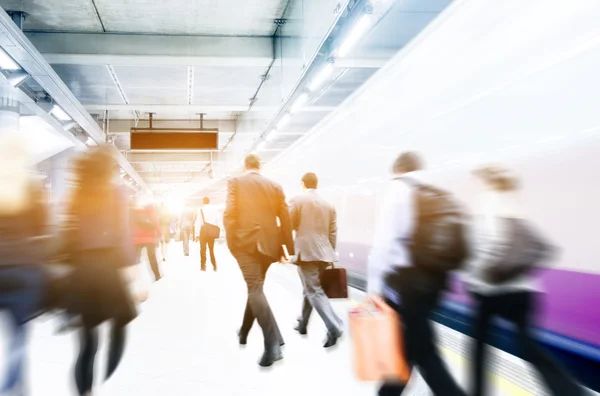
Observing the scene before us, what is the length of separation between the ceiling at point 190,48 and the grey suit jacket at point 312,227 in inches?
73.1

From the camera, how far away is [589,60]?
3.23 metres

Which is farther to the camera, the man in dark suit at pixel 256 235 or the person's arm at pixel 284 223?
the person's arm at pixel 284 223

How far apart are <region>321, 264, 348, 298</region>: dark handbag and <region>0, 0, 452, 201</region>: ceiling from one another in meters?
2.50

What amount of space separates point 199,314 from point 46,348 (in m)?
1.74

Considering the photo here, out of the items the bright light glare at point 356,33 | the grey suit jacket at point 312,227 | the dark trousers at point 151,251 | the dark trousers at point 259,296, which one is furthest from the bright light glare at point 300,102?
the dark trousers at point 259,296

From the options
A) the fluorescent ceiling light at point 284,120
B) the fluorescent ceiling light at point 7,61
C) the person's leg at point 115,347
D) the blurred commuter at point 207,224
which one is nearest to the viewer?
the person's leg at point 115,347

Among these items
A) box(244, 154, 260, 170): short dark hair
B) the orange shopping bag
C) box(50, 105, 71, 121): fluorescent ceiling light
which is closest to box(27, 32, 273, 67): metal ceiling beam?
box(50, 105, 71, 121): fluorescent ceiling light

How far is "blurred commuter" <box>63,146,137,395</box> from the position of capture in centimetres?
259

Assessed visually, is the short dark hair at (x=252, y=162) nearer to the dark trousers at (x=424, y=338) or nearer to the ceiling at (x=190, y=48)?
the ceiling at (x=190, y=48)

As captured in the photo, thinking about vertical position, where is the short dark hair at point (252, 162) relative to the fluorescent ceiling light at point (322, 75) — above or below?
below

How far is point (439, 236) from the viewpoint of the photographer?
7.05 feet

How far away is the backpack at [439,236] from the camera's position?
214 cm

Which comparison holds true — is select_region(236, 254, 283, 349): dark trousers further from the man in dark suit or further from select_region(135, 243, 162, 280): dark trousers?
select_region(135, 243, 162, 280): dark trousers

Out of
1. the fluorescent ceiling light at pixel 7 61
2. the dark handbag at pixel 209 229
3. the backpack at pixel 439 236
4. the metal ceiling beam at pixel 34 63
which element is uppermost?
the metal ceiling beam at pixel 34 63
